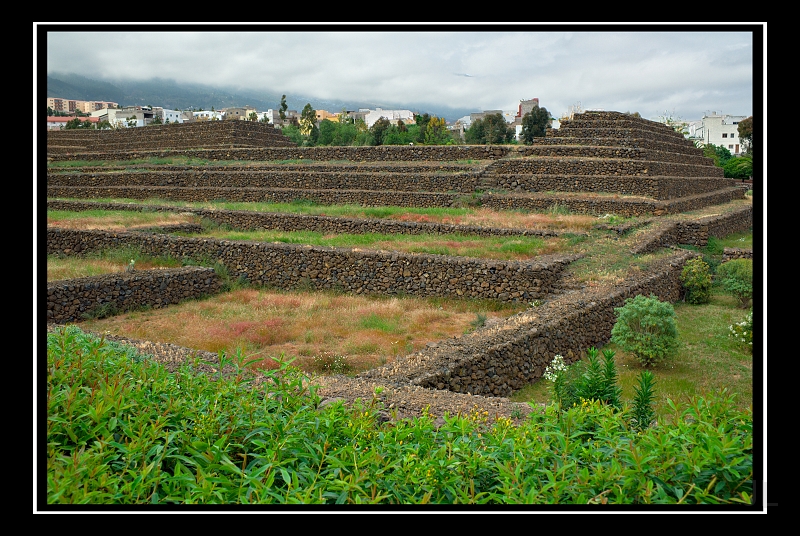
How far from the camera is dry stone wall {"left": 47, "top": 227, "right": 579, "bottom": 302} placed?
12766 millimetres

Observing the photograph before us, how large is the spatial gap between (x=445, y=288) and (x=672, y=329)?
5.50 m

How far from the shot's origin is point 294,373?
4.50m

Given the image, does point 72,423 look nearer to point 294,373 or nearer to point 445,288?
point 294,373

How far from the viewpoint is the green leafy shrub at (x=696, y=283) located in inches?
530

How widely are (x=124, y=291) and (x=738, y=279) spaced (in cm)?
1359

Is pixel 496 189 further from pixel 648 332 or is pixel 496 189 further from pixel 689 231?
pixel 648 332

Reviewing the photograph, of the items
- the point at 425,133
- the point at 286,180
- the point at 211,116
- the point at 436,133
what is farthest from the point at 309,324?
the point at 211,116

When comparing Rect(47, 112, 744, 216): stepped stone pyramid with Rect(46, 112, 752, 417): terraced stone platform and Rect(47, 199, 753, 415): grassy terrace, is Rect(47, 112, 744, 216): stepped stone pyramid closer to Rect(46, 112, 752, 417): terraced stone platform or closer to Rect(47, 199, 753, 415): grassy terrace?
Rect(46, 112, 752, 417): terraced stone platform

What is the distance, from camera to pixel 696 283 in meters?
13.5

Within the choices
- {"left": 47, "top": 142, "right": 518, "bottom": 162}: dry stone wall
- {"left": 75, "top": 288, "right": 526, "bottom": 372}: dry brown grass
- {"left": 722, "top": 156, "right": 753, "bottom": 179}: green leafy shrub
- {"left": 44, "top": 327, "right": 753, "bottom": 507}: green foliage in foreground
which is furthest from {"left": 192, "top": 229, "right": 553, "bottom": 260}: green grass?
{"left": 722, "top": 156, "right": 753, "bottom": 179}: green leafy shrub

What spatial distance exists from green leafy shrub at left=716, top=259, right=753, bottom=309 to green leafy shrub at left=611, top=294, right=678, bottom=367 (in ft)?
14.9

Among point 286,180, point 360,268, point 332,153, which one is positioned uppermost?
point 332,153
